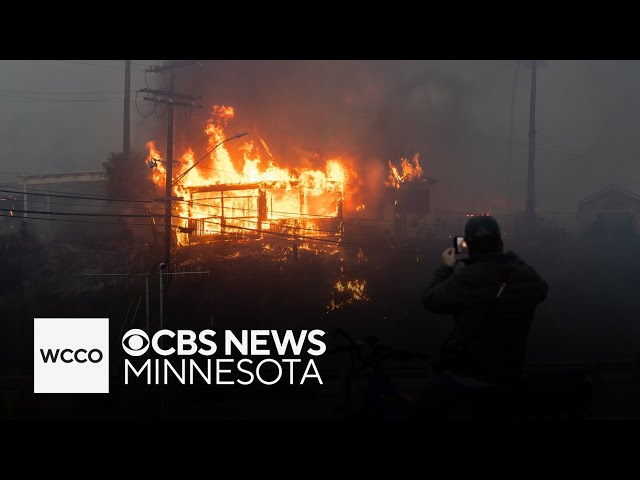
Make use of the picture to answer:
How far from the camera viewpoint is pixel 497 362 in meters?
4.21

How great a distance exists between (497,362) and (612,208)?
58999 mm

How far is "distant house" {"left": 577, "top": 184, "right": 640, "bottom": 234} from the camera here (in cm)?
5484

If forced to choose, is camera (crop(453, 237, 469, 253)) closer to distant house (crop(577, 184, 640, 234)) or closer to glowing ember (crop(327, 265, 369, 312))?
glowing ember (crop(327, 265, 369, 312))

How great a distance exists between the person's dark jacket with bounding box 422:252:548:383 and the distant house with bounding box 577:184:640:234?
5397cm

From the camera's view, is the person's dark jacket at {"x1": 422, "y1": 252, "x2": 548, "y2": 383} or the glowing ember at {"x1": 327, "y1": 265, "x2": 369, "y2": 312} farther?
the glowing ember at {"x1": 327, "y1": 265, "x2": 369, "y2": 312}

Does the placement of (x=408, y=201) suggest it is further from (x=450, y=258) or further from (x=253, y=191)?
(x=450, y=258)

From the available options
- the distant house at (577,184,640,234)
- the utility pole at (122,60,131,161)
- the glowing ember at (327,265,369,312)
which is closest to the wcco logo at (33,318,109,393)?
the glowing ember at (327,265,369,312)

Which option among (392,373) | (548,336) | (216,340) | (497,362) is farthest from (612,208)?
(497,362)

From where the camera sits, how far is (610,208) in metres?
57.7

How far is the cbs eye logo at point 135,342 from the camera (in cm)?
3001

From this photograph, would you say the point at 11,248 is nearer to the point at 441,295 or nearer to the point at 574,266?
the point at 574,266

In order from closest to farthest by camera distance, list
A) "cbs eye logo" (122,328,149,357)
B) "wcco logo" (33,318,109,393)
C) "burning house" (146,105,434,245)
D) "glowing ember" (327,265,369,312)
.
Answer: "wcco logo" (33,318,109,393) < "cbs eye logo" (122,328,149,357) < "glowing ember" (327,265,369,312) < "burning house" (146,105,434,245)

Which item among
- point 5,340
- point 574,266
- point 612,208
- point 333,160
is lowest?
point 5,340

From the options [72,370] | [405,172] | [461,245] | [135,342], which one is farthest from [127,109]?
[461,245]
